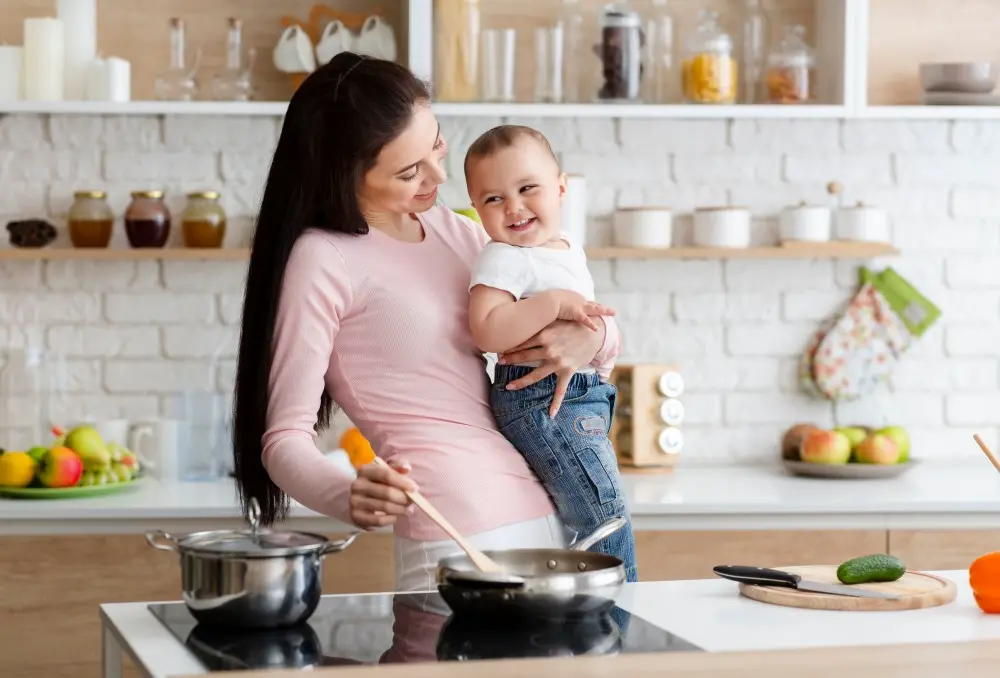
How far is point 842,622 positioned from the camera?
5.14ft

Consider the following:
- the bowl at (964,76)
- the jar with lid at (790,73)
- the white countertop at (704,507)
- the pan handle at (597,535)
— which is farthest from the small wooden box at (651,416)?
the pan handle at (597,535)

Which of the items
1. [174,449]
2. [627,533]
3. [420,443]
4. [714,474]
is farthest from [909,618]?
[174,449]

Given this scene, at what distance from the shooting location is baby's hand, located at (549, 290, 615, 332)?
1938mm

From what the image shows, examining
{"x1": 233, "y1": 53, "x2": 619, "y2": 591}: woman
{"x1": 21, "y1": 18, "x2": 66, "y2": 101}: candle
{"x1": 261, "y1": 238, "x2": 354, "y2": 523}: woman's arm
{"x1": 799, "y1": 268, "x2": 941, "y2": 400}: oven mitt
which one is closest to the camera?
{"x1": 261, "y1": 238, "x2": 354, "y2": 523}: woman's arm

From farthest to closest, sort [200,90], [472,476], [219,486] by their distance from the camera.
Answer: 1. [200,90]
2. [219,486]
3. [472,476]

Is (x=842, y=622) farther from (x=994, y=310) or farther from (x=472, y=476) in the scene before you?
(x=994, y=310)

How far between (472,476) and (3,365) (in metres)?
2.01

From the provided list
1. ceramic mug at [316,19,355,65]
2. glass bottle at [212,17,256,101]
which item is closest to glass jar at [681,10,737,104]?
ceramic mug at [316,19,355,65]

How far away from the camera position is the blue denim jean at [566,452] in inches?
77.8

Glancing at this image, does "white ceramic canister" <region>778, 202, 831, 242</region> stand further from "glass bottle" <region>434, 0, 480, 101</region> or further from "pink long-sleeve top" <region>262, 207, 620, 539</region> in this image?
"pink long-sleeve top" <region>262, 207, 620, 539</region>

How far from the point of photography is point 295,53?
11.0 feet

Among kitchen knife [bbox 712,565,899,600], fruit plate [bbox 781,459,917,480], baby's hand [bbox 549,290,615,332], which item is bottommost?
fruit plate [bbox 781,459,917,480]

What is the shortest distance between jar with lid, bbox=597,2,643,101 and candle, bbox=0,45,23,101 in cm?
139

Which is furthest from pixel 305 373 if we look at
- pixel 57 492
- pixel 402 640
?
pixel 57 492
